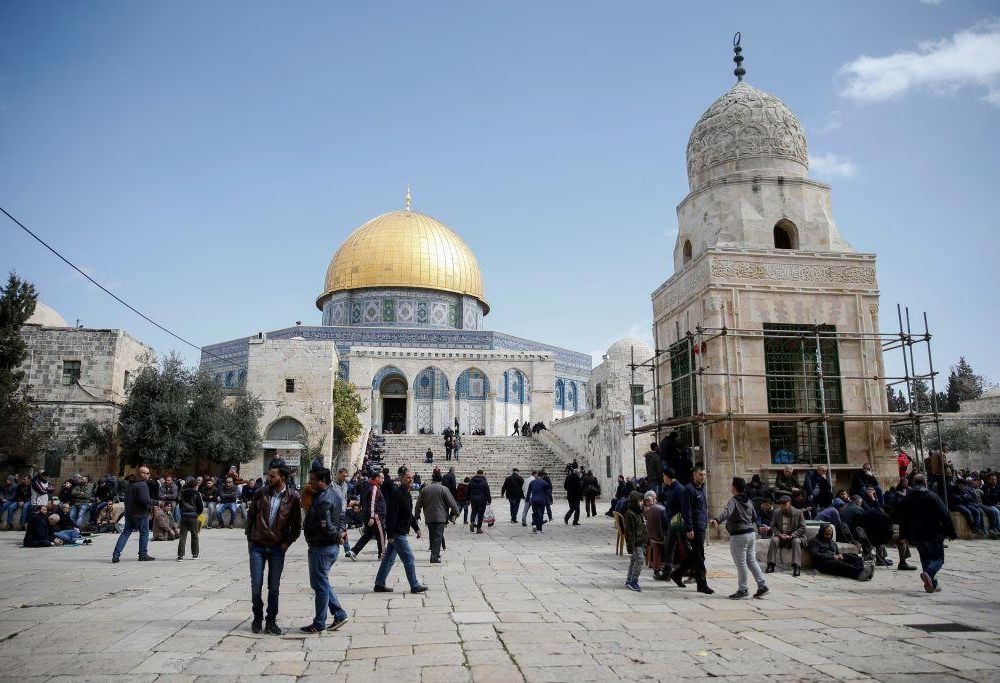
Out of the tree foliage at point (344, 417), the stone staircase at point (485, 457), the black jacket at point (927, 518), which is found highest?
the tree foliage at point (344, 417)

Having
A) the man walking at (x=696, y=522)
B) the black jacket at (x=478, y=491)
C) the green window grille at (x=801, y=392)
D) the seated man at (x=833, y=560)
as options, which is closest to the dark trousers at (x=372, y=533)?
the man walking at (x=696, y=522)

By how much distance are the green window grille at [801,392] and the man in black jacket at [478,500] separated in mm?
4913

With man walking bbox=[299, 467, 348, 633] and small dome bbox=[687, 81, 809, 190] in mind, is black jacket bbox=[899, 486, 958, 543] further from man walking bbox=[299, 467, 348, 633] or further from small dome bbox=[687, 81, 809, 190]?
small dome bbox=[687, 81, 809, 190]

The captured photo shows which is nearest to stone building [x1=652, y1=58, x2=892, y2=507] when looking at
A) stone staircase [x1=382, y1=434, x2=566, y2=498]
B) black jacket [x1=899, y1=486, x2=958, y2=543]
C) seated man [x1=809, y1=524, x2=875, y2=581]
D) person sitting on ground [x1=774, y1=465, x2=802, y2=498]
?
person sitting on ground [x1=774, y1=465, x2=802, y2=498]

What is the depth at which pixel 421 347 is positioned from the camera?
3400 cm

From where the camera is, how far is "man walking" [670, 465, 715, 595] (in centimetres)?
694

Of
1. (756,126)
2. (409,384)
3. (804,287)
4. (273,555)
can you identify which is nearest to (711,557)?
(804,287)

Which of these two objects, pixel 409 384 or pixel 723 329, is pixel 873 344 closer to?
pixel 723 329

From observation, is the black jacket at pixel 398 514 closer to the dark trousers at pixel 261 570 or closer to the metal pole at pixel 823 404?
the dark trousers at pixel 261 570

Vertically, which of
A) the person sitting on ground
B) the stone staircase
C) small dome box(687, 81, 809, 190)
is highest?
small dome box(687, 81, 809, 190)

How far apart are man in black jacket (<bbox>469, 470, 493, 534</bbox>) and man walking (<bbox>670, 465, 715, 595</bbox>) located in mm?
6119

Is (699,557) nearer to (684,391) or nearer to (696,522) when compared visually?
(696,522)

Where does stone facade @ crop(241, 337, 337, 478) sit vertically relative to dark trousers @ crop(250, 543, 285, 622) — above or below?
above

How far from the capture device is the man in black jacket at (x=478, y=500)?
1280cm
